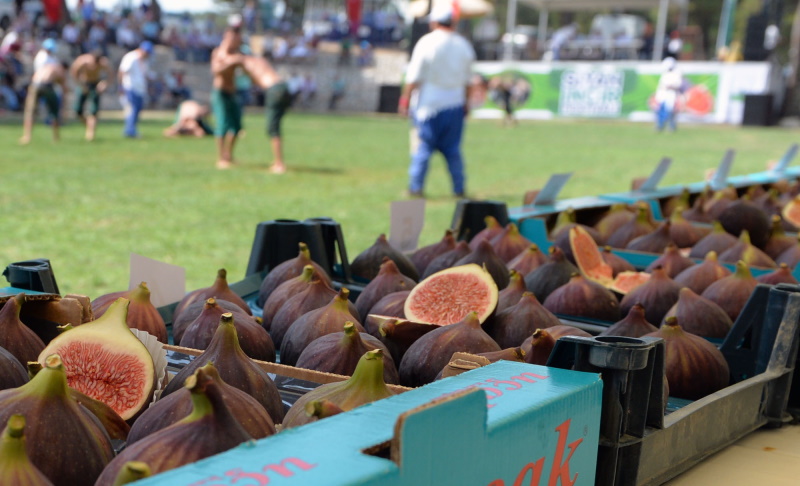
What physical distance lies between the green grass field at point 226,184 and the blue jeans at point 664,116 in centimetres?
367

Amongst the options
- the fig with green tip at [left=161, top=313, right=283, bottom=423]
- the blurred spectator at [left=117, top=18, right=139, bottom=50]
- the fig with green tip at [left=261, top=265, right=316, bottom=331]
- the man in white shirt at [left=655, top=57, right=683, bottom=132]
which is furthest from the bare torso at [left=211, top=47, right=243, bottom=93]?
the blurred spectator at [left=117, top=18, right=139, bottom=50]

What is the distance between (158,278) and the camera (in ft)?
7.63

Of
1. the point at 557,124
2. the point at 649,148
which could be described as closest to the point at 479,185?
the point at 649,148

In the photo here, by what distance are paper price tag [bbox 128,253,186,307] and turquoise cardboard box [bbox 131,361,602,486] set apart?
120 centimetres

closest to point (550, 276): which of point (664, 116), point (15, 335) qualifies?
point (15, 335)

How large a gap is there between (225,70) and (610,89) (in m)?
23.6

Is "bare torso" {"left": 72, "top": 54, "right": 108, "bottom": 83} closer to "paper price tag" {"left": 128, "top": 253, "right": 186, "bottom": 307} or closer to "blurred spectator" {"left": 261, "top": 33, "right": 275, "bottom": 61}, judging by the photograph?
"paper price tag" {"left": 128, "top": 253, "right": 186, "bottom": 307}

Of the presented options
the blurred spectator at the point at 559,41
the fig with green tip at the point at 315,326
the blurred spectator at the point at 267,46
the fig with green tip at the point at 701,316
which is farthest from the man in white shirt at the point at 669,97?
the fig with green tip at the point at 315,326

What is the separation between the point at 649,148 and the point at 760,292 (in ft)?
57.5

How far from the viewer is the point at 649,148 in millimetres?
18922

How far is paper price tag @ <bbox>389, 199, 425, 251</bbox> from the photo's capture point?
10.3 feet

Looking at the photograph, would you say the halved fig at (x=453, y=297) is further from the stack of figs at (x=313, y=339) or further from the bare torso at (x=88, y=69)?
the bare torso at (x=88, y=69)

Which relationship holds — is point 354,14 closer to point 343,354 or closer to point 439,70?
point 439,70

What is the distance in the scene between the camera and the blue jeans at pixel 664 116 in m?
25.3
